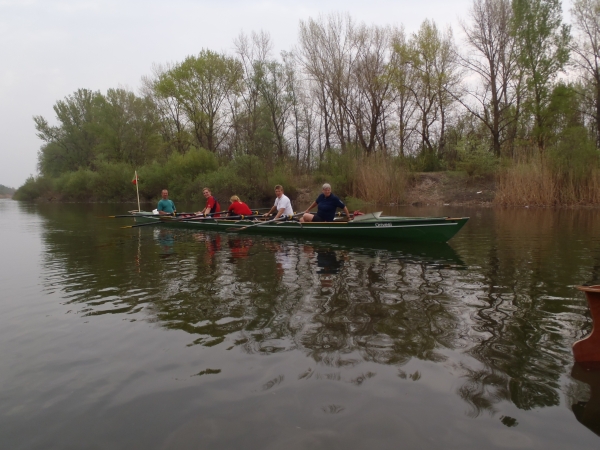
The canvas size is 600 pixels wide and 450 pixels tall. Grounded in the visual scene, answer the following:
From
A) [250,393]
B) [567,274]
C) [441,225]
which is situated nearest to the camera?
[250,393]

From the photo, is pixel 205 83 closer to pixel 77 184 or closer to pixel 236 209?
pixel 77 184

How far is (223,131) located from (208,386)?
38.3 meters

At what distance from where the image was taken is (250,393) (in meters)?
3.46

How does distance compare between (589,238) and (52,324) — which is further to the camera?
(589,238)

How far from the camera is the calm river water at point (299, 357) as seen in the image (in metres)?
2.99

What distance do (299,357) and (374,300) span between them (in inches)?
81.0

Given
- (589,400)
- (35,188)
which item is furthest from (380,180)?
(35,188)

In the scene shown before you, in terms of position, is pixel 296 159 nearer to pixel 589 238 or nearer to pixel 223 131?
pixel 223 131

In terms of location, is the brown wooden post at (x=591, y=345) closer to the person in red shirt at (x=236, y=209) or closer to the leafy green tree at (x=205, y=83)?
the person in red shirt at (x=236, y=209)

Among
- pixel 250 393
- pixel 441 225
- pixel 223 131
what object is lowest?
pixel 250 393

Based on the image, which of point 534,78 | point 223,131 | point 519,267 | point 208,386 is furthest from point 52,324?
point 223,131

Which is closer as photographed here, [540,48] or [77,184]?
[540,48]

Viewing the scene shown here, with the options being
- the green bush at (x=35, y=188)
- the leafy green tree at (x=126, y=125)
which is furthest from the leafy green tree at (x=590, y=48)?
the green bush at (x=35, y=188)

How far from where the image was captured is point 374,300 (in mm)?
5848
